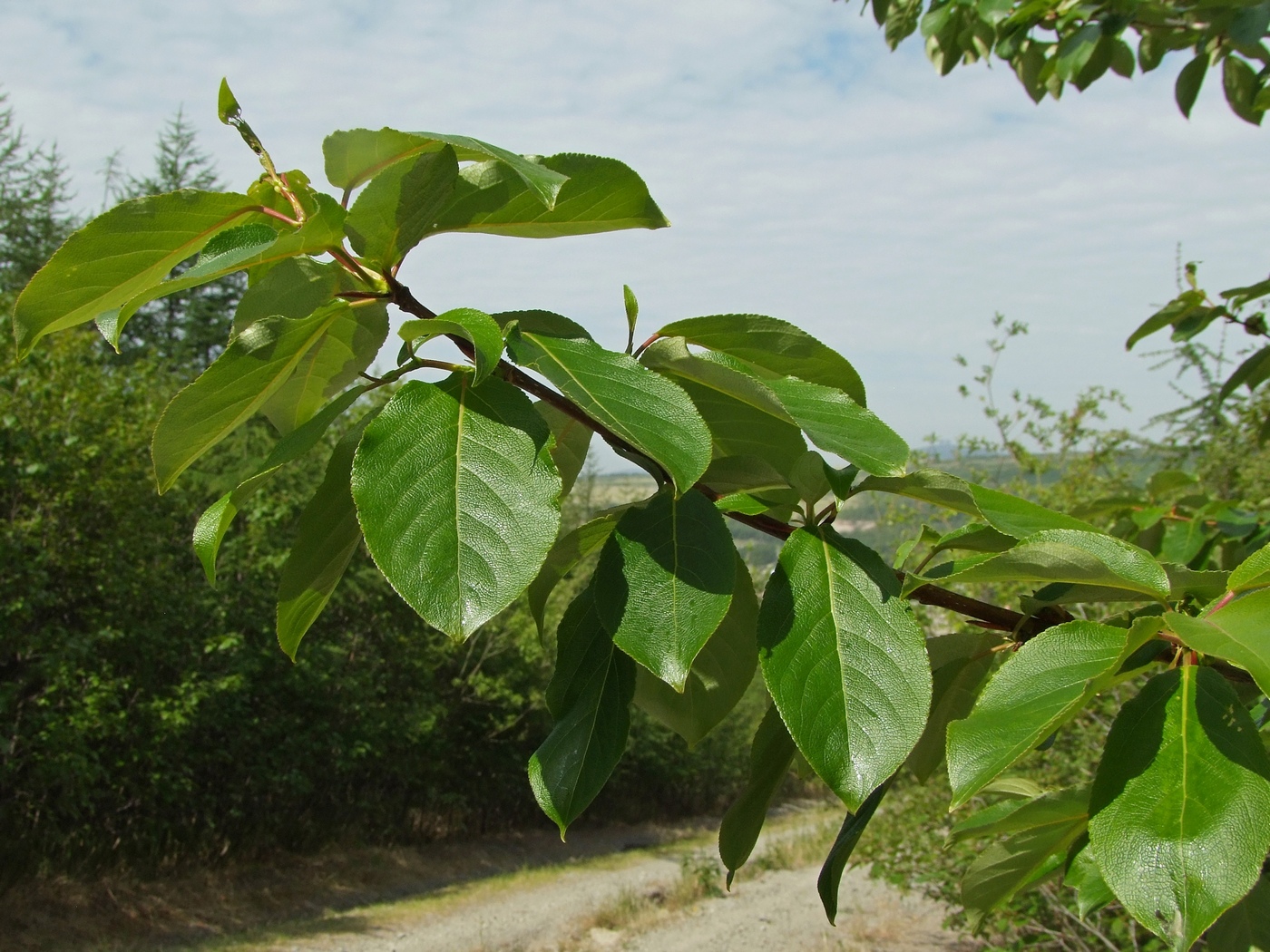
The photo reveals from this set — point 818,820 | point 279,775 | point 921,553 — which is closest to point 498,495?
point 921,553

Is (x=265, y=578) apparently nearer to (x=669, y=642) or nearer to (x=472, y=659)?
(x=472, y=659)

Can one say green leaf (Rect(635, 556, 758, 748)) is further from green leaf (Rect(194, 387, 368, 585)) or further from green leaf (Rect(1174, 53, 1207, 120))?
green leaf (Rect(1174, 53, 1207, 120))

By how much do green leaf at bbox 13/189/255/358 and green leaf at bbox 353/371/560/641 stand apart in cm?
18

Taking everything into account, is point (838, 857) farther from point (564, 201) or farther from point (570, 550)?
point (564, 201)

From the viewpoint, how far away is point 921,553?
0.78 meters

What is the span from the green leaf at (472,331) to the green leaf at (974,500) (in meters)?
0.23

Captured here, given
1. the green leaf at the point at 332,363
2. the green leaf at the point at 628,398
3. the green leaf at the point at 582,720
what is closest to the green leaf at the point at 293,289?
the green leaf at the point at 332,363

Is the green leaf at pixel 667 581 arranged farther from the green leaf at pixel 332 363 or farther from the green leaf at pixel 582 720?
the green leaf at pixel 332 363

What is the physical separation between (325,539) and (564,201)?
0.25m

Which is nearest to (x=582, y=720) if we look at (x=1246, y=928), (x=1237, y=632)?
(x=1237, y=632)

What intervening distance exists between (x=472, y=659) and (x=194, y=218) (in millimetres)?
14106

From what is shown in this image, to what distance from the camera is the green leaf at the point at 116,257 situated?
0.56m

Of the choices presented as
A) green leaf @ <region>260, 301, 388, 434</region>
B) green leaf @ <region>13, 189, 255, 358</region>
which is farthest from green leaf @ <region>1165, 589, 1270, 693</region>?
green leaf @ <region>13, 189, 255, 358</region>

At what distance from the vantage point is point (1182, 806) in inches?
18.9
